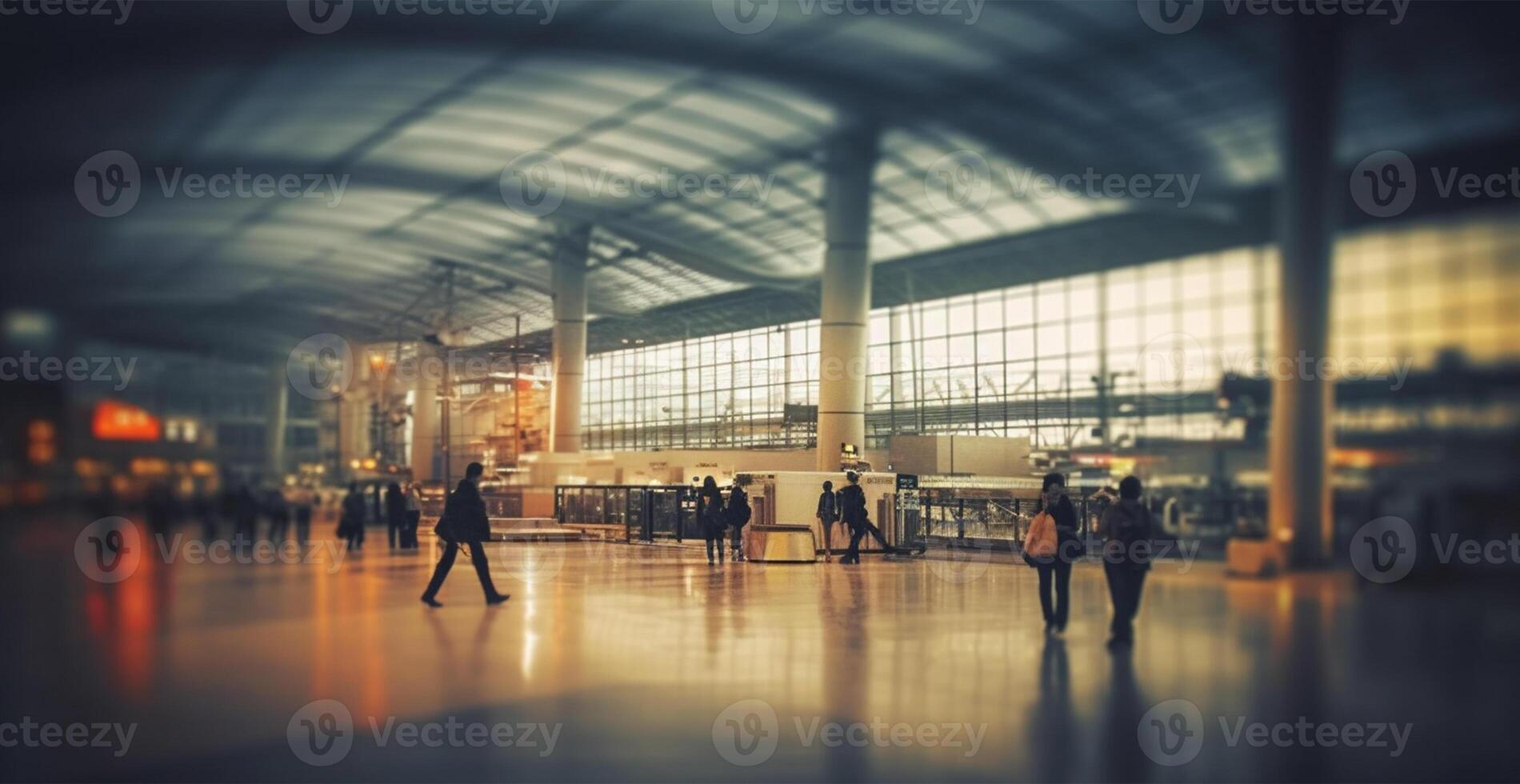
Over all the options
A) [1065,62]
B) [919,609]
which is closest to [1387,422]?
[919,609]

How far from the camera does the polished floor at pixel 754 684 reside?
557cm

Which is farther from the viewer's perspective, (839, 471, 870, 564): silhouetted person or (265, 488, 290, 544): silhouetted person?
(839, 471, 870, 564): silhouetted person

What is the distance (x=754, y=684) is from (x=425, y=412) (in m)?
30.0

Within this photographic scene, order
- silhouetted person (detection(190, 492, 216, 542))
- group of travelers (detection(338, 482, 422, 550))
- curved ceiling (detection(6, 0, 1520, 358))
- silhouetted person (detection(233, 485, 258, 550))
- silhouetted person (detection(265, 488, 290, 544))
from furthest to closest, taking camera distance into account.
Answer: group of travelers (detection(338, 482, 422, 550)) < silhouetted person (detection(265, 488, 290, 544)) < silhouetted person (detection(233, 485, 258, 550)) < silhouetted person (detection(190, 492, 216, 542)) < curved ceiling (detection(6, 0, 1520, 358))

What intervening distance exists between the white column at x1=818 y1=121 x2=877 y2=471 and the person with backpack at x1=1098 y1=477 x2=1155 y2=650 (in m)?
25.8

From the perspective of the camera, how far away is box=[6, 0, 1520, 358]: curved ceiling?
6.53 m

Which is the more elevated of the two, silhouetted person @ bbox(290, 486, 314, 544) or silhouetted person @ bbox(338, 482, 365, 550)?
silhouetted person @ bbox(290, 486, 314, 544)

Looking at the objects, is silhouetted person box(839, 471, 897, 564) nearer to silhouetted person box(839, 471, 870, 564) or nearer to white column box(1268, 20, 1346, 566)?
silhouetted person box(839, 471, 870, 564)

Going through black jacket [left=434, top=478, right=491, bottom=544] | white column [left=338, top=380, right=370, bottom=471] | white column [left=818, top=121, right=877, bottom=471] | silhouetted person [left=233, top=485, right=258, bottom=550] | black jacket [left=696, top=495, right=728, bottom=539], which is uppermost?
white column [left=818, top=121, right=877, bottom=471]

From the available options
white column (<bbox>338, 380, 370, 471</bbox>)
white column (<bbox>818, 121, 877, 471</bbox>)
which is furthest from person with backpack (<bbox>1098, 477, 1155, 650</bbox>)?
white column (<bbox>818, 121, 877, 471</bbox>)

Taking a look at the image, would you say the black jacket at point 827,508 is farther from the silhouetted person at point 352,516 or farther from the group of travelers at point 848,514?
the silhouetted person at point 352,516

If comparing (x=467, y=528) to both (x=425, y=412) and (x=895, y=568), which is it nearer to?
(x=895, y=568)

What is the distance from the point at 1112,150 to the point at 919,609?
6.04m

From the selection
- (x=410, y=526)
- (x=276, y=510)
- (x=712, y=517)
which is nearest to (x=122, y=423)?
(x=276, y=510)
